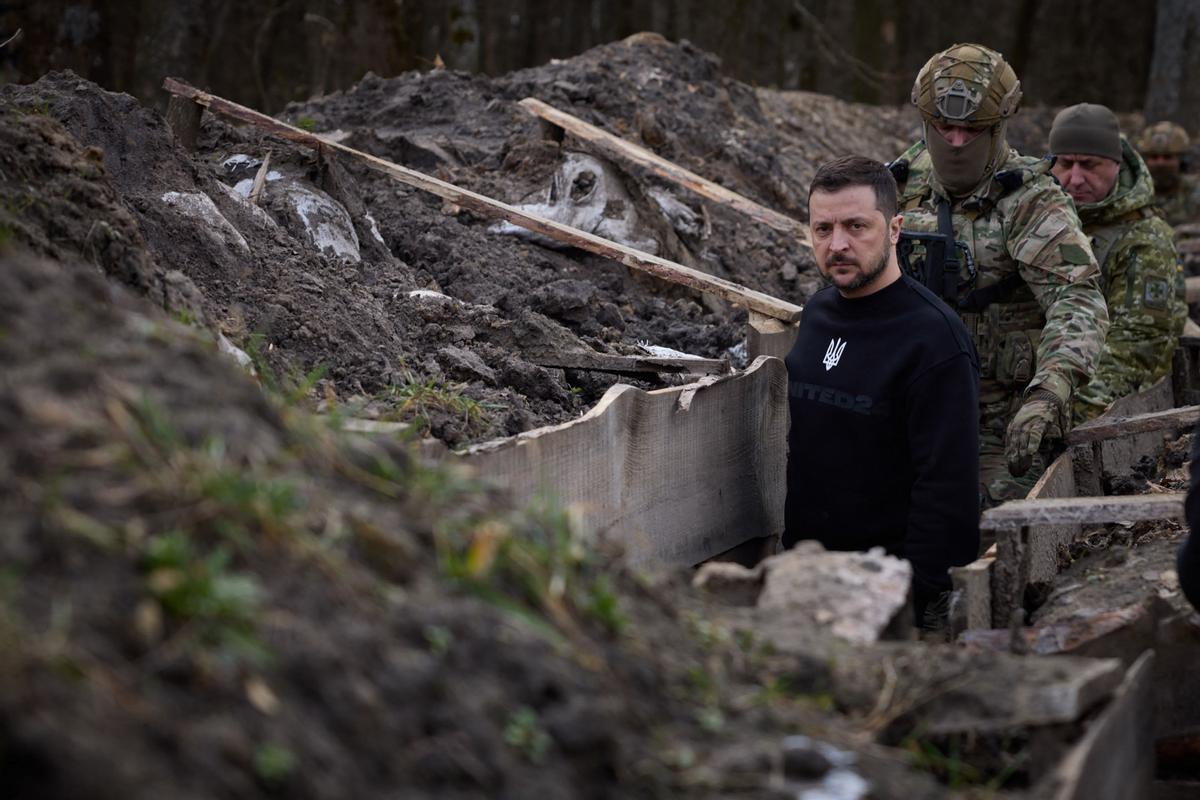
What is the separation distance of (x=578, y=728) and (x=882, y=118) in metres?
14.4

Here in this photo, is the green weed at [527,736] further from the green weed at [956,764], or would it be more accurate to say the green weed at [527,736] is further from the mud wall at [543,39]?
the mud wall at [543,39]

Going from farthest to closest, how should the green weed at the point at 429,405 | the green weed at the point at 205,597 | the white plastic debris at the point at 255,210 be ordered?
the white plastic debris at the point at 255,210
the green weed at the point at 429,405
the green weed at the point at 205,597

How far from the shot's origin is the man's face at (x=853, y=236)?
197 inches

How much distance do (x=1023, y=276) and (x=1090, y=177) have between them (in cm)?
200

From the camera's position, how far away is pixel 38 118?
193 inches

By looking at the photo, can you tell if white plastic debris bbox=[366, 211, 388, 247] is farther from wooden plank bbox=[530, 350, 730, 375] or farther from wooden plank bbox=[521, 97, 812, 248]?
wooden plank bbox=[521, 97, 812, 248]

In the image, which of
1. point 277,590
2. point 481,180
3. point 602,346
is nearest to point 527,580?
point 277,590

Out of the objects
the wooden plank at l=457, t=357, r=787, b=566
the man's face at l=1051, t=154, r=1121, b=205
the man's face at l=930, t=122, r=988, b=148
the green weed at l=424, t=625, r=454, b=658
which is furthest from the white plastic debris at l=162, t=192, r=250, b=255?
the man's face at l=1051, t=154, r=1121, b=205

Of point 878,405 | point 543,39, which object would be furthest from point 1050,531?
point 543,39

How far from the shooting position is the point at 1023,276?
6051 mm

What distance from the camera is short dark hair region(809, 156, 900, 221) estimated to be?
502 centimetres

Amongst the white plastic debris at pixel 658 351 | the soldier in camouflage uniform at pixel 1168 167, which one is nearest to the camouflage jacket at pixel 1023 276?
the white plastic debris at pixel 658 351

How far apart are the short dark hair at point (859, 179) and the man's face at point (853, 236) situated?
2cm

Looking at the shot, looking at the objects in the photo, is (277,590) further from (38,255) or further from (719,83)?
(719,83)
